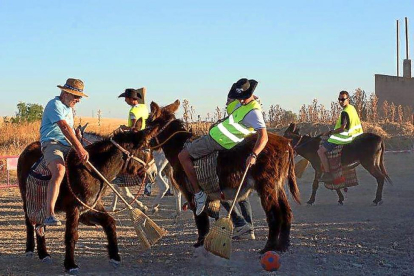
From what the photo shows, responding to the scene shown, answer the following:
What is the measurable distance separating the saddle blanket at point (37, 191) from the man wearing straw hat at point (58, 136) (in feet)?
0.56

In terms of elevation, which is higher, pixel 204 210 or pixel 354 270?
pixel 204 210

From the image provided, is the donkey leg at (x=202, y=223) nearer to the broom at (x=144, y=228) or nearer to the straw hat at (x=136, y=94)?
the broom at (x=144, y=228)

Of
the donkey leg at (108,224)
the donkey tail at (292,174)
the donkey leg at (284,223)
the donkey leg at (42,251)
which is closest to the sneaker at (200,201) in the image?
the donkey leg at (284,223)

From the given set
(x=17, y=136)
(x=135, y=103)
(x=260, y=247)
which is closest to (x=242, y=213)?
(x=260, y=247)

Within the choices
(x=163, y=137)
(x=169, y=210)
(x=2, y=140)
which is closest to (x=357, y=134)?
(x=169, y=210)

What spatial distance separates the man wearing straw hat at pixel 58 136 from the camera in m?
6.93

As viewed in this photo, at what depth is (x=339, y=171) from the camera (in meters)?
13.3

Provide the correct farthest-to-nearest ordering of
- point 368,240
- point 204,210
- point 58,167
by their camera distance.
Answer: point 368,240 → point 204,210 → point 58,167

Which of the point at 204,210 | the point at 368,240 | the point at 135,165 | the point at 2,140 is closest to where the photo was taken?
the point at 135,165

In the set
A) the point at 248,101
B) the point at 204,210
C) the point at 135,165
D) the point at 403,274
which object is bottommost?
the point at 403,274

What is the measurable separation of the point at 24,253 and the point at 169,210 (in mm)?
4946

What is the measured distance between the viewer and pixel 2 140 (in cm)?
2520

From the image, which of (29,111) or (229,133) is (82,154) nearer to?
(229,133)

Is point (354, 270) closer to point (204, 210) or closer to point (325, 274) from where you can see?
point (325, 274)
